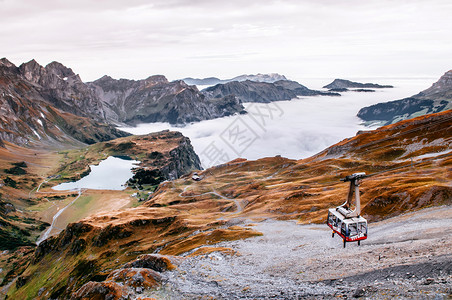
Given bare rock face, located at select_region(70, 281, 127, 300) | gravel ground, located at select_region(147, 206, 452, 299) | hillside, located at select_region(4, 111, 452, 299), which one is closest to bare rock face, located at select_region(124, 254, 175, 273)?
hillside, located at select_region(4, 111, 452, 299)

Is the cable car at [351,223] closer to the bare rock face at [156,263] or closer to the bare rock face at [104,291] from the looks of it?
the bare rock face at [156,263]

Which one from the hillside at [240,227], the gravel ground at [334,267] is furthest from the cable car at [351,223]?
the hillside at [240,227]

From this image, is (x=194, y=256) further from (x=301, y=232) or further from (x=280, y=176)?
(x=280, y=176)

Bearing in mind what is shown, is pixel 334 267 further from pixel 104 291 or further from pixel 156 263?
pixel 104 291

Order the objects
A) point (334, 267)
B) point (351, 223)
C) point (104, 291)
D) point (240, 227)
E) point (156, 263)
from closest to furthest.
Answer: point (334, 267)
point (351, 223)
point (104, 291)
point (156, 263)
point (240, 227)

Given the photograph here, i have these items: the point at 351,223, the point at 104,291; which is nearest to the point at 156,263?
the point at 104,291

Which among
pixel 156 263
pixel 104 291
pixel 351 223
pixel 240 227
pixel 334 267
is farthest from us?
pixel 240 227

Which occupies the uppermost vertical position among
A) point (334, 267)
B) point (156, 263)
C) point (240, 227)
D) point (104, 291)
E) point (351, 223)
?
point (351, 223)
